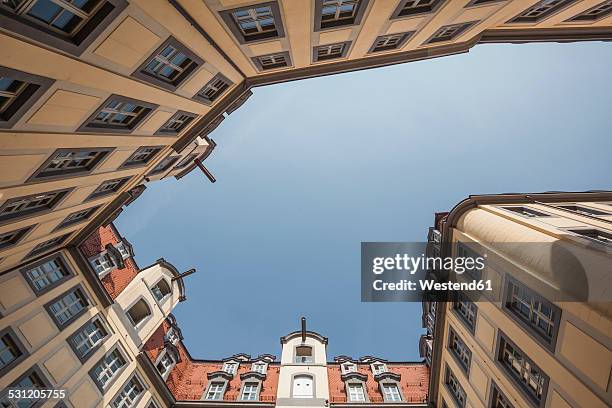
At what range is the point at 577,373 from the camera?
10.5 metres

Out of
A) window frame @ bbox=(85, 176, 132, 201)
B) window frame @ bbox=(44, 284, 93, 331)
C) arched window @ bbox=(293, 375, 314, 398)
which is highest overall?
window frame @ bbox=(85, 176, 132, 201)

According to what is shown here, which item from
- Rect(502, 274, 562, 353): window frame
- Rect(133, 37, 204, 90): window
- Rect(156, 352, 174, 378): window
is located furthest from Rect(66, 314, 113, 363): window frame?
Rect(502, 274, 562, 353): window frame

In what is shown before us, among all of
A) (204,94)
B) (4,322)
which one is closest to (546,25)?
(204,94)

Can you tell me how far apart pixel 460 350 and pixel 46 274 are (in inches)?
1070

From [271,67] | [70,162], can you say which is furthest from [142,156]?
[271,67]

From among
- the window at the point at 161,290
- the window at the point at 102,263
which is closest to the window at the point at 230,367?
the window at the point at 161,290

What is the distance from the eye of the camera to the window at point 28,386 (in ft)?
48.2

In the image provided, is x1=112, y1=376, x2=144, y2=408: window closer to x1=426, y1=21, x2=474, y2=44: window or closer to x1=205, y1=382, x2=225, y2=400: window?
x1=205, y1=382, x2=225, y2=400: window

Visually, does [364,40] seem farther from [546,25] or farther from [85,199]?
[85,199]

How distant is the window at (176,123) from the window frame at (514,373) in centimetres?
2006

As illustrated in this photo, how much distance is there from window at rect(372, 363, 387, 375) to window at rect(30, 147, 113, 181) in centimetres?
2723

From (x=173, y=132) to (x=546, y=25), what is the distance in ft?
76.6

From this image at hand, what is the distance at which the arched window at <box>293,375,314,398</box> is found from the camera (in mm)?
23953

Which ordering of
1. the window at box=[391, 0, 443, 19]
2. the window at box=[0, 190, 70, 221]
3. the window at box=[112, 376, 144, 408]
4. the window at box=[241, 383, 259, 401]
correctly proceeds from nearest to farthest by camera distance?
the window at box=[0, 190, 70, 221] → the window at box=[391, 0, 443, 19] → the window at box=[112, 376, 144, 408] → the window at box=[241, 383, 259, 401]
